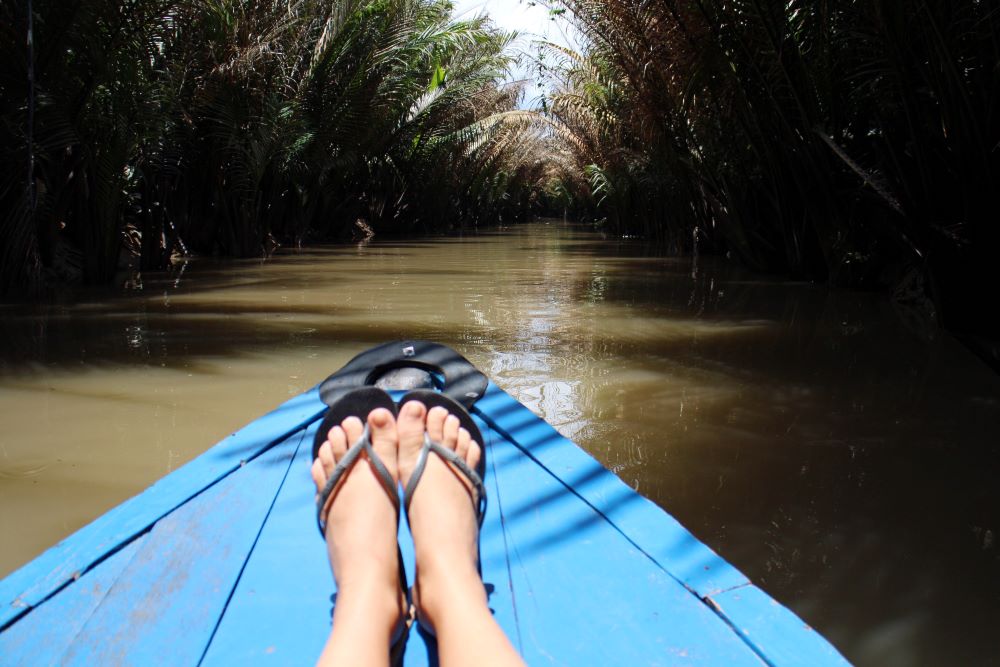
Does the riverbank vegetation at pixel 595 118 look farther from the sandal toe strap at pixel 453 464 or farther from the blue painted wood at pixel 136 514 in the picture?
the blue painted wood at pixel 136 514

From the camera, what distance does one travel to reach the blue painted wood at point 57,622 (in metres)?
1.08

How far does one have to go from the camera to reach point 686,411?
3.28 metres

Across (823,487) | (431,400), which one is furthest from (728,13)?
(431,400)

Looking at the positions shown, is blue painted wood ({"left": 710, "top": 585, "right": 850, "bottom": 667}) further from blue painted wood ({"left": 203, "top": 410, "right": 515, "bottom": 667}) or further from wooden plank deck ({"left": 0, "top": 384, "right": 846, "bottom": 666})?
blue painted wood ({"left": 203, "top": 410, "right": 515, "bottom": 667})

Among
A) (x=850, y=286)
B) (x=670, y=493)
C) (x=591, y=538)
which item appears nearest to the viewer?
(x=591, y=538)

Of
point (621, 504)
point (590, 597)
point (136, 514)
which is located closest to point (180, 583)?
point (136, 514)

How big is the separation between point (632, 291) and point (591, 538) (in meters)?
6.47

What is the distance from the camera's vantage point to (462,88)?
17188 millimetres

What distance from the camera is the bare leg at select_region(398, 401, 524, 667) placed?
111 centimetres

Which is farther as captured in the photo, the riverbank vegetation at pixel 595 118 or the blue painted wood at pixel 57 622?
the riverbank vegetation at pixel 595 118

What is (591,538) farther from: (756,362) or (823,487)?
(756,362)

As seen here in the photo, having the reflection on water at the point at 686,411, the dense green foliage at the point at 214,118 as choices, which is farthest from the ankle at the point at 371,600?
the dense green foliage at the point at 214,118

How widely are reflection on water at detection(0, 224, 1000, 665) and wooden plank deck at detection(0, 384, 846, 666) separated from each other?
0.56m

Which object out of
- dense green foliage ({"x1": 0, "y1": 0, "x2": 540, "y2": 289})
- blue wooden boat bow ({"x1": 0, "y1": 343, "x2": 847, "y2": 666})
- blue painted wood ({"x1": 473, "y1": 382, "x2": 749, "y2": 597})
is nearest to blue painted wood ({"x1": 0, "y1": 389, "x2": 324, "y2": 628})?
blue wooden boat bow ({"x1": 0, "y1": 343, "x2": 847, "y2": 666})
